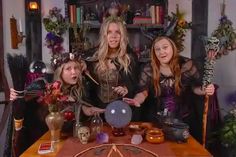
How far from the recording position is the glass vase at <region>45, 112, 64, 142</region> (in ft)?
6.27

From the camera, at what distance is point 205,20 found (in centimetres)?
377

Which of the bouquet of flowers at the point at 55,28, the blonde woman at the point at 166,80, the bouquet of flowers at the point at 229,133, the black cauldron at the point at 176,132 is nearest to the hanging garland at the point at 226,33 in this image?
the bouquet of flowers at the point at 229,133

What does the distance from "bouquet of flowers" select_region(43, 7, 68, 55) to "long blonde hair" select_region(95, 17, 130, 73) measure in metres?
1.25

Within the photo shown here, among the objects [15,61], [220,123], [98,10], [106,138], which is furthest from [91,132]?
[98,10]

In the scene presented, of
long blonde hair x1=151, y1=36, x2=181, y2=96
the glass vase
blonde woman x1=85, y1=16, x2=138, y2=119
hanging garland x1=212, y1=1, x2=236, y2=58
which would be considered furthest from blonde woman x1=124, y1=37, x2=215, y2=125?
hanging garland x1=212, y1=1, x2=236, y2=58

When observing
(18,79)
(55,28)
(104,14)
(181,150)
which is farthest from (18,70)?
(104,14)

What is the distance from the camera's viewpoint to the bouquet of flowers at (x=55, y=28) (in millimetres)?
3723

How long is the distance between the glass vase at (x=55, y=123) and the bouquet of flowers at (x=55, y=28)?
197 cm

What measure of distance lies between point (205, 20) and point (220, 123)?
1251 mm

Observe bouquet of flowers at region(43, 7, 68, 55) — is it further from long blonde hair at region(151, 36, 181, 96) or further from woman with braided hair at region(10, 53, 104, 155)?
long blonde hair at region(151, 36, 181, 96)

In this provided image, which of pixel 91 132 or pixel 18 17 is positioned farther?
pixel 18 17

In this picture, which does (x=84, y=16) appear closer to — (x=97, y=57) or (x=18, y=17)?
(x=18, y=17)

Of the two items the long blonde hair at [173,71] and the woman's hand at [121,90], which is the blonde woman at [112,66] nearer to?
the woman's hand at [121,90]

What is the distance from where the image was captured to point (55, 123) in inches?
75.3
